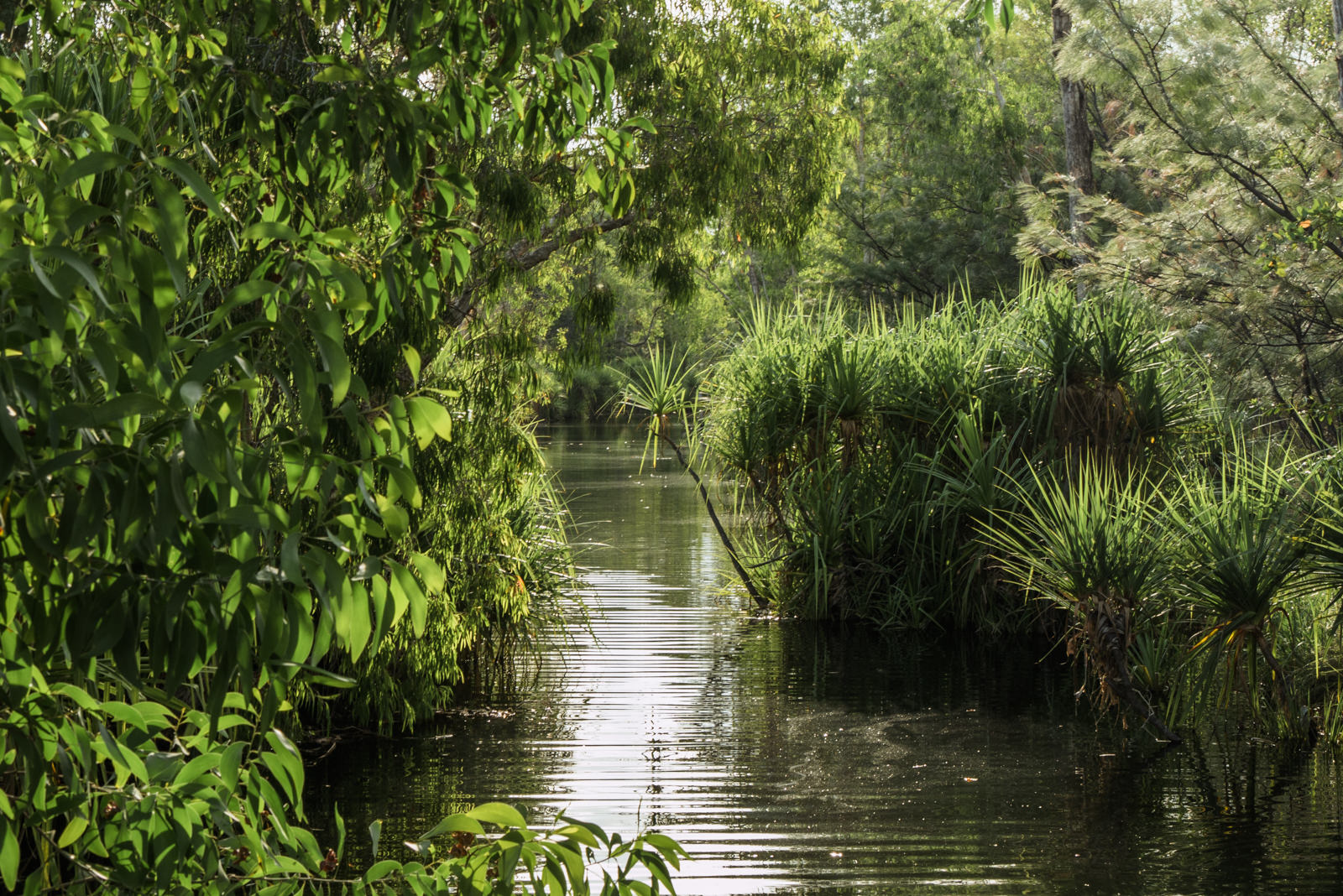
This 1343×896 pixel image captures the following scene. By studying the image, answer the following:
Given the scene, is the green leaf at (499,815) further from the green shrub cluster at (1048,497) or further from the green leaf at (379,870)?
the green shrub cluster at (1048,497)

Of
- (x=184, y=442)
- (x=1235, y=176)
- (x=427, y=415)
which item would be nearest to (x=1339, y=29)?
(x=1235, y=176)

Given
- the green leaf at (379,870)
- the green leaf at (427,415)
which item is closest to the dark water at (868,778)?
the green leaf at (379,870)

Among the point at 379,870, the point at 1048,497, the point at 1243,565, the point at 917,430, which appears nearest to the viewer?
the point at 379,870

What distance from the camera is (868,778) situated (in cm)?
652

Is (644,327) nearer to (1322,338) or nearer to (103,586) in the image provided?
(1322,338)

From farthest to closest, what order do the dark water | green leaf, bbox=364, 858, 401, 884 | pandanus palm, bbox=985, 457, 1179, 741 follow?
1. pandanus palm, bbox=985, 457, 1179, 741
2. the dark water
3. green leaf, bbox=364, 858, 401, 884

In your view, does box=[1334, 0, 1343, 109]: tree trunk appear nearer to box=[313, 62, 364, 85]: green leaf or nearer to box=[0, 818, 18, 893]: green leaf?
box=[313, 62, 364, 85]: green leaf

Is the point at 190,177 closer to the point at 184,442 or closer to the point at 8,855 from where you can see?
the point at 184,442

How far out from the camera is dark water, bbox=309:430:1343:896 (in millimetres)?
5191

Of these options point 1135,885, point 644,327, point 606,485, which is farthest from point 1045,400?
point 644,327

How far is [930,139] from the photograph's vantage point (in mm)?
28312

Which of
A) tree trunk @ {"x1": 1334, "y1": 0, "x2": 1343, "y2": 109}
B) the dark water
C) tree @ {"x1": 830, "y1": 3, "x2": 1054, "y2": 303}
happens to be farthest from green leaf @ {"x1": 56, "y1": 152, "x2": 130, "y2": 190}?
tree @ {"x1": 830, "y1": 3, "x2": 1054, "y2": 303}

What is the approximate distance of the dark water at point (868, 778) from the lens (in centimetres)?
519

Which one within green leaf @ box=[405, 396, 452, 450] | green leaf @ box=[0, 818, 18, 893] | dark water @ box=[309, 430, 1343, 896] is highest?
green leaf @ box=[405, 396, 452, 450]
